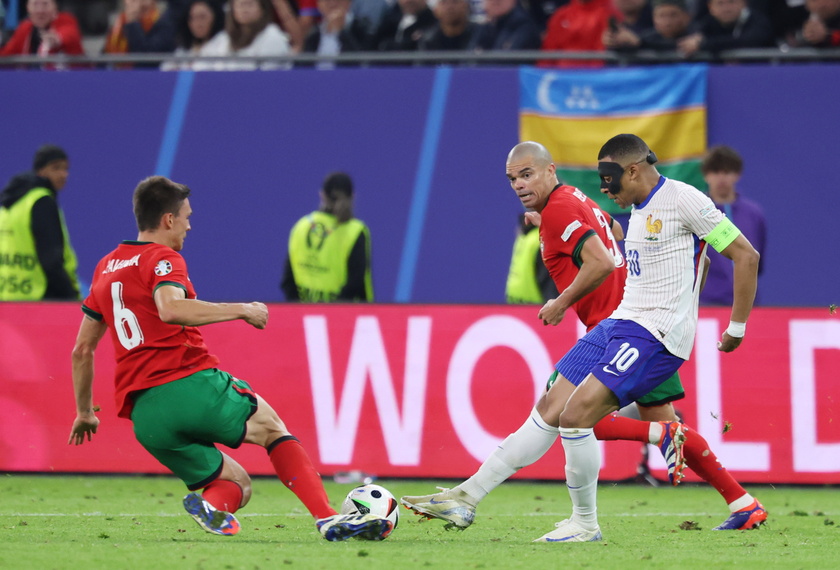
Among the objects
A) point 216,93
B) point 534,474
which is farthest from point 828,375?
point 216,93

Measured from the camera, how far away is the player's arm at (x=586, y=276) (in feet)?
20.6

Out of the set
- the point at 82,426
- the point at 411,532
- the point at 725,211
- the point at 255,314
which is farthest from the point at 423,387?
the point at 255,314

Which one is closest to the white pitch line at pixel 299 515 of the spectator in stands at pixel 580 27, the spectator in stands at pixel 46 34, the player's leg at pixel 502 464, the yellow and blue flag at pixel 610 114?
the player's leg at pixel 502 464

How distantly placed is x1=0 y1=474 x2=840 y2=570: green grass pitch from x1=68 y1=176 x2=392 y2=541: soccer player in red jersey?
0.79 ft

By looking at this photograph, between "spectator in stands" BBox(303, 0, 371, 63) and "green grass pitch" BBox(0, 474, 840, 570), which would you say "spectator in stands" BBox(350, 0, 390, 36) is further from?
"green grass pitch" BBox(0, 474, 840, 570)

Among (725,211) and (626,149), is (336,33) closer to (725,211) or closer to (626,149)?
(725,211)

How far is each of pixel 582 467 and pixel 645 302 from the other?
34.2 inches

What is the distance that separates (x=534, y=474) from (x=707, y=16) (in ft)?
18.8

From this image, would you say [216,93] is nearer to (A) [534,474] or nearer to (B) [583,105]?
(B) [583,105]

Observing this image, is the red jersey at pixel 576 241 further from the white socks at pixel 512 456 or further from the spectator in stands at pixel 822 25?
the spectator in stands at pixel 822 25

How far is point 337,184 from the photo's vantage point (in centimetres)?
1062

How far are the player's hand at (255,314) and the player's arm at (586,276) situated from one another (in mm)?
1396

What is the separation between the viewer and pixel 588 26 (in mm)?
13031

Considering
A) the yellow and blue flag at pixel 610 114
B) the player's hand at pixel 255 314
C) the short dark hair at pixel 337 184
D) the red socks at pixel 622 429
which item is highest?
the yellow and blue flag at pixel 610 114
